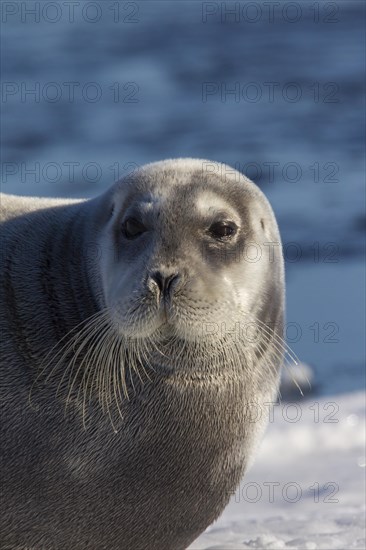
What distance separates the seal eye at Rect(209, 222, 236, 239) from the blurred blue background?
3.96 metres

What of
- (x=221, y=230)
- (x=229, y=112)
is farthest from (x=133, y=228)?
(x=229, y=112)

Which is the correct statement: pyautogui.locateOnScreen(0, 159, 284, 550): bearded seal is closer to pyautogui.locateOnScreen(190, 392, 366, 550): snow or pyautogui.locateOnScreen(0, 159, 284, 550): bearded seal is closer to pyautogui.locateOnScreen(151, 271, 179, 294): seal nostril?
pyautogui.locateOnScreen(151, 271, 179, 294): seal nostril

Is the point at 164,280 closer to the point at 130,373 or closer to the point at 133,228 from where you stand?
the point at 133,228

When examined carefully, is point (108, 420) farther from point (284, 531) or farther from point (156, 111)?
point (156, 111)

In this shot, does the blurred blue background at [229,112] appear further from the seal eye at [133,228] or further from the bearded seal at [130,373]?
the seal eye at [133,228]

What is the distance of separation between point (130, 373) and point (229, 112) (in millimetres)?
12498

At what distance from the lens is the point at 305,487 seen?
6.20 metres

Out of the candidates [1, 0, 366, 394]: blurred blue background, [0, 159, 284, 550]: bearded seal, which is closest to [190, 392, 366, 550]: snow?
[0, 159, 284, 550]: bearded seal

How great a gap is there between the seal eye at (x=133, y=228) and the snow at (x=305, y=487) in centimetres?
146

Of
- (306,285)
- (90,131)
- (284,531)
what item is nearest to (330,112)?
(90,131)

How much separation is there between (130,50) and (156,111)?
3.48m

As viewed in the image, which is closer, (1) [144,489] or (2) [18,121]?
(1) [144,489]

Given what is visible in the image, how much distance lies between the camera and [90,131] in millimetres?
15453

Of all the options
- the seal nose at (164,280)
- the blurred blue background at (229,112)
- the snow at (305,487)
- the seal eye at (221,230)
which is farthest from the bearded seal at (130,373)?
the blurred blue background at (229,112)
